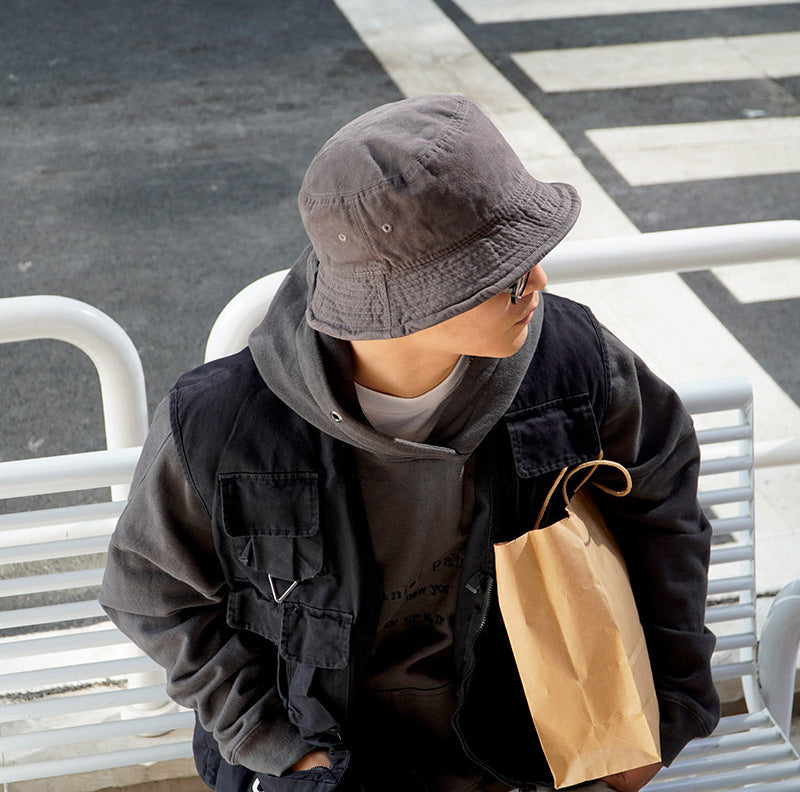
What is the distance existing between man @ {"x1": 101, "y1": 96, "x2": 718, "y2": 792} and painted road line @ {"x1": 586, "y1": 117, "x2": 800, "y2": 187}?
4391 millimetres

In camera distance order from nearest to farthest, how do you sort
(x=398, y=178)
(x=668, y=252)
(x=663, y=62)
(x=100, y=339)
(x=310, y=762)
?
(x=398, y=178)
(x=310, y=762)
(x=100, y=339)
(x=668, y=252)
(x=663, y=62)

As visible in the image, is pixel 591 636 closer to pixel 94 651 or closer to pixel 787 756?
pixel 787 756

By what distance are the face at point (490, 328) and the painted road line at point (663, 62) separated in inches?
229

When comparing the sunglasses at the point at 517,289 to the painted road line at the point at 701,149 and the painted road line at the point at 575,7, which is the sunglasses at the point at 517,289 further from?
the painted road line at the point at 575,7

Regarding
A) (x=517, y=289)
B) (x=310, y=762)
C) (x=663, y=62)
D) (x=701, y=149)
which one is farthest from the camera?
(x=663, y=62)

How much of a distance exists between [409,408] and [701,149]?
16.7 feet

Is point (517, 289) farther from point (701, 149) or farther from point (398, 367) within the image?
point (701, 149)

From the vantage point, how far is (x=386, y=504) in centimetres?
176

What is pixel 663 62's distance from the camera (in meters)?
7.50

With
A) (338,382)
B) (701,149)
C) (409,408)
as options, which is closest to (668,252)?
(409,408)

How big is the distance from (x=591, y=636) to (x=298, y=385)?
1.96ft

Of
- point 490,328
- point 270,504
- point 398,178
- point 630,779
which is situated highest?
point 398,178

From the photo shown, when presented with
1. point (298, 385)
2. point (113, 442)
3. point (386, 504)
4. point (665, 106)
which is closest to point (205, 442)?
point (298, 385)

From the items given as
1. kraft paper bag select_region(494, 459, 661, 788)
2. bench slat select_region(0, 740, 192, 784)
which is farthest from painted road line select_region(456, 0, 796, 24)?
kraft paper bag select_region(494, 459, 661, 788)
